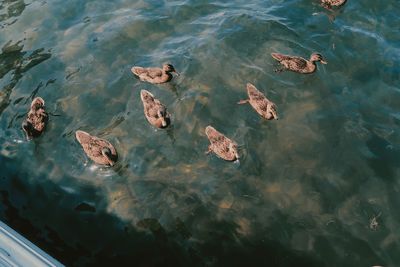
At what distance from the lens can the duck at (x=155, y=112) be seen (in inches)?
359

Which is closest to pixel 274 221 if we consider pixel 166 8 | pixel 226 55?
pixel 226 55

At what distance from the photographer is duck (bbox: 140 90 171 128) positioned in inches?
359

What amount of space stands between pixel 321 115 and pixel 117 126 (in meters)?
4.51

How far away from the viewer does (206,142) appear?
894 centimetres

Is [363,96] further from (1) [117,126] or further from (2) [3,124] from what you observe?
(2) [3,124]

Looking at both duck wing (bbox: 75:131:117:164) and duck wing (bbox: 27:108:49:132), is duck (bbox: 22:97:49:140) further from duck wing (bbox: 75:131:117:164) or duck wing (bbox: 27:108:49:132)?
duck wing (bbox: 75:131:117:164)

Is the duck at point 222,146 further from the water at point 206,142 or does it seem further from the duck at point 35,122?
the duck at point 35,122

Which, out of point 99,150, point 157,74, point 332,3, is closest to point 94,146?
point 99,150

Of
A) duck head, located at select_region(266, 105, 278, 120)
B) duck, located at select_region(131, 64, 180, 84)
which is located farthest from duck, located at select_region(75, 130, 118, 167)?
duck head, located at select_region(266, 105, 278, 120)

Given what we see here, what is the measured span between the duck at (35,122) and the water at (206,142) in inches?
7.8

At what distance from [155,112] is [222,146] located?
173 cm

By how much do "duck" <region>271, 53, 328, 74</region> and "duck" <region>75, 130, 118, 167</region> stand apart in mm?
4606

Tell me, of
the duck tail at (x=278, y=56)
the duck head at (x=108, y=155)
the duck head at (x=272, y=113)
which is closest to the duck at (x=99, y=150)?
the duck head at (x=108, y=155)

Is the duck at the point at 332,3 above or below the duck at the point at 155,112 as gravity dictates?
above
